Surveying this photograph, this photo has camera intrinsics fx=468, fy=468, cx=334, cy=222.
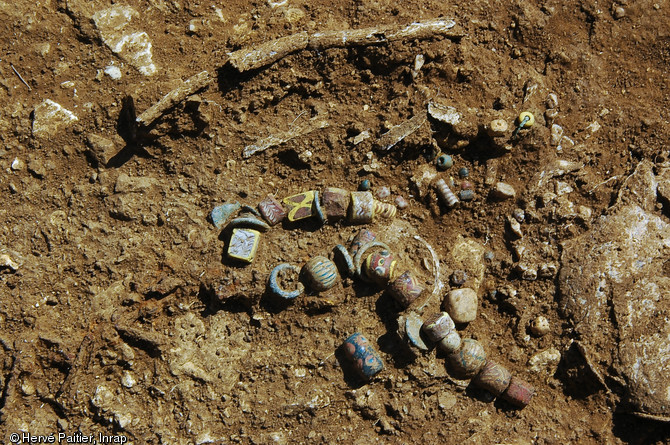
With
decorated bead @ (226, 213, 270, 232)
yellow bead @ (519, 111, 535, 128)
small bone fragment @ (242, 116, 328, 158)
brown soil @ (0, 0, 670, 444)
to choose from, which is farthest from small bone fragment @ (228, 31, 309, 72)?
yellow bead @ (519, 111, 535, 128)

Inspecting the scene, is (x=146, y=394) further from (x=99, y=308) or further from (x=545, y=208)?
(x=545, y=208)

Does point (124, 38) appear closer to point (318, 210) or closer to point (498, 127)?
point (318, 210)

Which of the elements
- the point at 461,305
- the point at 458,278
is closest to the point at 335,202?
the point at 458,278

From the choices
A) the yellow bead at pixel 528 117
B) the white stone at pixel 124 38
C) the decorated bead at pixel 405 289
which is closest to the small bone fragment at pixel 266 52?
the white stone at pixel 124 38

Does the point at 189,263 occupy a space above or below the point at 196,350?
above

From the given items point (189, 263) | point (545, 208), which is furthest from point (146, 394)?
point (545, 208)
